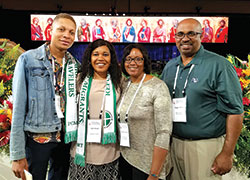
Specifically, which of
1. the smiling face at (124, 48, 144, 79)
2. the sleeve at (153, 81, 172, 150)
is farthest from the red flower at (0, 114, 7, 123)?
the sleeve at (153, 81, 172, 150)

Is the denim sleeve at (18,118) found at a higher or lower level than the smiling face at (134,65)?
lower

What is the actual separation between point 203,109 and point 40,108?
117 centimetres

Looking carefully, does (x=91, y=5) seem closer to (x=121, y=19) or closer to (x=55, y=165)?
(x=121, y=19)

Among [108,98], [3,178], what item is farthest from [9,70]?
[108,98]

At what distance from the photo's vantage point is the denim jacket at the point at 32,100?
1.47 m

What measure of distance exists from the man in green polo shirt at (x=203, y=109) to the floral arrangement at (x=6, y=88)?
1396 mm

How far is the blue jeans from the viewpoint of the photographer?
1.55m

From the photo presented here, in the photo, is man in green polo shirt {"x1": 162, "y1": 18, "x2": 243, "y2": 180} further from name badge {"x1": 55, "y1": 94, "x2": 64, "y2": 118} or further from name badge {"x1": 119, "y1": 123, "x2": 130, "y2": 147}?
name badge {"x1": 55, "y1": 94, "x2": 64, "y2": 118}

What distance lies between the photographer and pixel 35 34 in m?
6.86

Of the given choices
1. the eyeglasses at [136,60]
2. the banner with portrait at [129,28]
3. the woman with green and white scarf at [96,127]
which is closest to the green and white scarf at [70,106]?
the woman with green and white scarf at [96,127]

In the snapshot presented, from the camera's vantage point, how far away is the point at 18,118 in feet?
4.82

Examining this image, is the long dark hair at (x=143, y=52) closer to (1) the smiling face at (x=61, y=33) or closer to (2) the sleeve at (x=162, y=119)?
(2) the sleeve at (x=162, y=119)

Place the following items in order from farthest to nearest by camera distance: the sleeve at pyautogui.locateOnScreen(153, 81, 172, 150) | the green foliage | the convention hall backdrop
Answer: the convention hall backdrop < the green foliage < the sleeve at pyautogui.locateOnScreen(153, 81, 172, 150)

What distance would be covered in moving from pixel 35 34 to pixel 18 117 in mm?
6107
